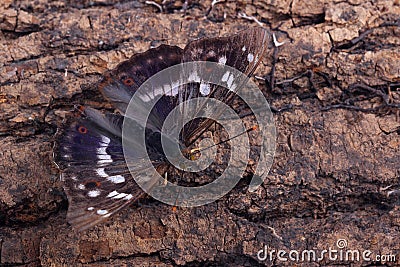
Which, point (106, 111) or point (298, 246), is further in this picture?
point (106, 111)

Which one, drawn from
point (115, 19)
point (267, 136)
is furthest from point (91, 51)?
point (267, 136)

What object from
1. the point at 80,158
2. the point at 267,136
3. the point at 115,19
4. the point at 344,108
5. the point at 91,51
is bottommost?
the point at 80,158

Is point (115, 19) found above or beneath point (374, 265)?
above

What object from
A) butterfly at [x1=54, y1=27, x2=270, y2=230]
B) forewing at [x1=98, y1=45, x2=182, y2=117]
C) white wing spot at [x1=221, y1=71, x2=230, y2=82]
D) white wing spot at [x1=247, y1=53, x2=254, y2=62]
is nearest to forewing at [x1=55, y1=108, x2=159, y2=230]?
butterfly at [x1=54, y1=27, x2=270, y2=230]

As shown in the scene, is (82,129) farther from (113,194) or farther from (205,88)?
(205,88)

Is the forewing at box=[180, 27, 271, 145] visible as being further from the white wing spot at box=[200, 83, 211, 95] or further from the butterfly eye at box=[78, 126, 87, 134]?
the butterfly eye at box=[78, 126, 87, 134]

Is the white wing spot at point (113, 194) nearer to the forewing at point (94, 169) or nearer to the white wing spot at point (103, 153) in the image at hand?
the forewing at point (94, 169)

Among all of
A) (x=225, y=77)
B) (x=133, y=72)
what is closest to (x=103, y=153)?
(x=133, y=72)

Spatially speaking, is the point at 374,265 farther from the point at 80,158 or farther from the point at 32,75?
the point at 32,75
